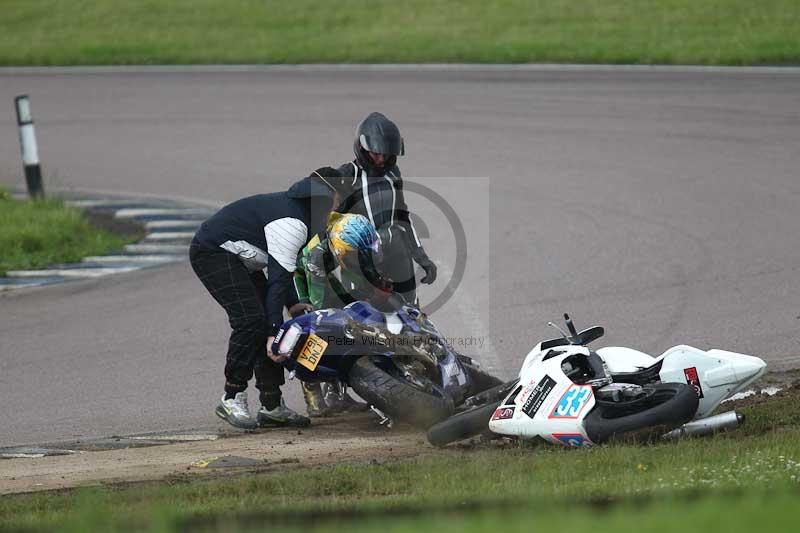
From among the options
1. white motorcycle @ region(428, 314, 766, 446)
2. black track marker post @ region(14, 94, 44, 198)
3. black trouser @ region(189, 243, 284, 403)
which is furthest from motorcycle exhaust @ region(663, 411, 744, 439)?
black track marker post @ region(14, 94, 44, 198)

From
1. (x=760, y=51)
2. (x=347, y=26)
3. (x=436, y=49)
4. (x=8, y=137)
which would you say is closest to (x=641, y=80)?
(x=760, y=51)

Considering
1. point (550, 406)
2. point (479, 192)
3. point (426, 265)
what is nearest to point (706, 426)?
point (550, 406)

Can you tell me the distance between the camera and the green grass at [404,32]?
2112 cm

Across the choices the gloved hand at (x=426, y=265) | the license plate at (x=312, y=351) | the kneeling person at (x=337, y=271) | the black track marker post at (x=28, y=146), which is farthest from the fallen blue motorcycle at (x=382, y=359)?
the black track marker post at (x=28, y=146)

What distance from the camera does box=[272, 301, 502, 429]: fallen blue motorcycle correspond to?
305 inches

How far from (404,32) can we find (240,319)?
1612 centimetres

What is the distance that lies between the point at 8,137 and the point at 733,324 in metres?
12.4

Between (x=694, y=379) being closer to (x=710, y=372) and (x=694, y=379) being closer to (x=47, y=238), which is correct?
(x=710, y=372)

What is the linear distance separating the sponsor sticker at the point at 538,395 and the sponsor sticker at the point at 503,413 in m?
0.09

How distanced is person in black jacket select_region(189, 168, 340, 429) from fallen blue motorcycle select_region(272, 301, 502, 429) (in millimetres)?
258

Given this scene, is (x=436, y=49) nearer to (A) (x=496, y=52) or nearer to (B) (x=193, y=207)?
(A) (x=496, y=52)

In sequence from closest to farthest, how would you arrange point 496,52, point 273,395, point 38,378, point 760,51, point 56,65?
point 273,395
point 38,378
point 760,51
point 496,52
point 56,65

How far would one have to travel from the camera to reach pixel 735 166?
14.9 metres

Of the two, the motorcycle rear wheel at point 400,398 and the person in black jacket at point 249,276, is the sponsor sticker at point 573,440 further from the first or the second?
the person in black jacket at point 249,276
